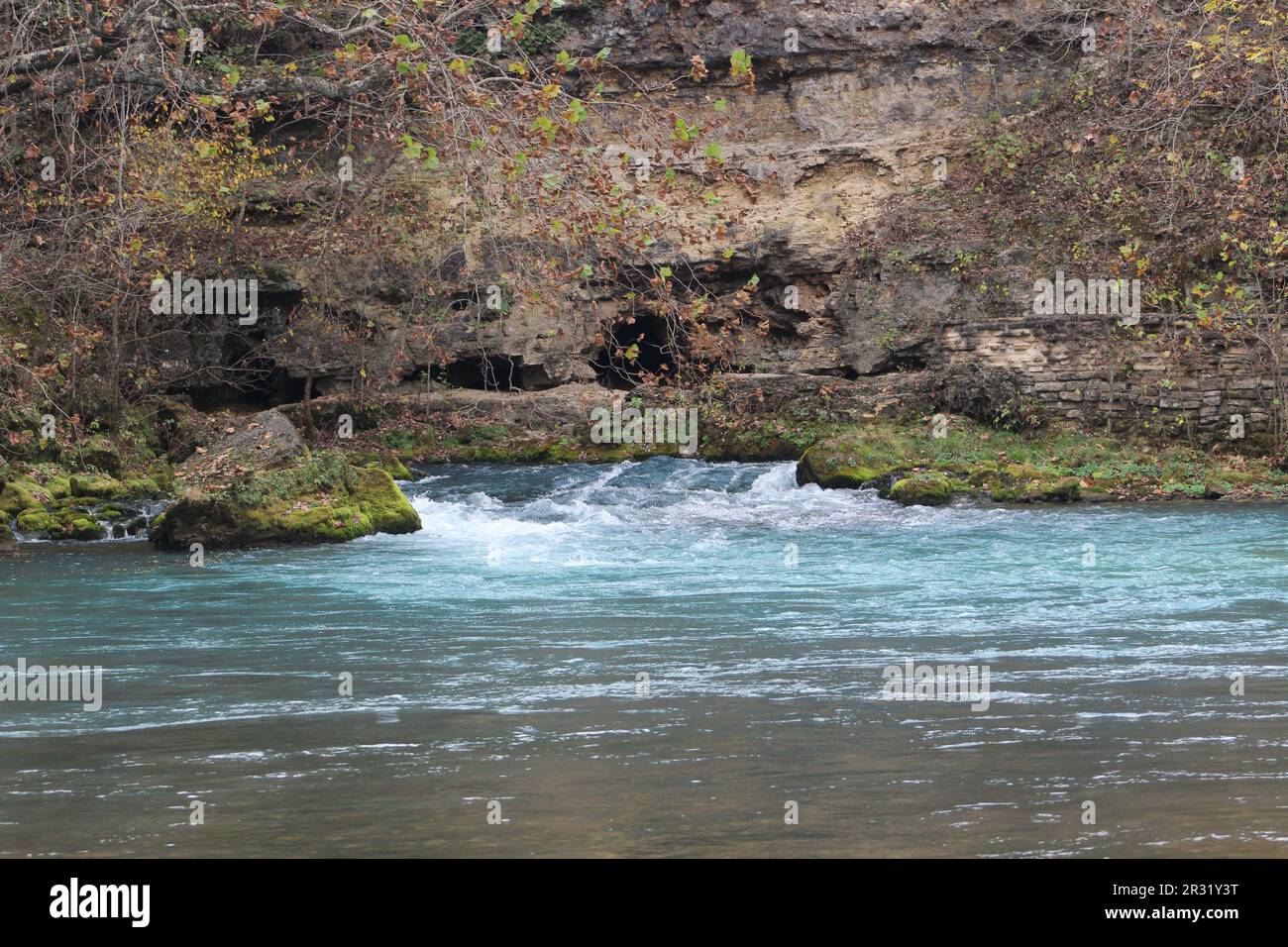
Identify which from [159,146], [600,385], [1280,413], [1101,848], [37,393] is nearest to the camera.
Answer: [1101,848]

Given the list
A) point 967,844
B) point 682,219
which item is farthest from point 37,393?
point 967,844

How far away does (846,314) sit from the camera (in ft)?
80.1

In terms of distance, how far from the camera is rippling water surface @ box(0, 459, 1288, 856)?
4.93 metres

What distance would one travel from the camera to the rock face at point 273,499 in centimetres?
1462

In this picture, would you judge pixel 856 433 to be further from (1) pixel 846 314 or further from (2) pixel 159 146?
(2) pixel 159 146

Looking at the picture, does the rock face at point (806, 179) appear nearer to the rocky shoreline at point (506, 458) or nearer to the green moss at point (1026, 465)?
the rocky shoreline at point (506, 458)

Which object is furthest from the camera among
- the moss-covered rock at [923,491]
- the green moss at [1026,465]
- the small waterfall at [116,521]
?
the green moss at [1026,465]

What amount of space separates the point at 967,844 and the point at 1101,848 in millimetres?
440
